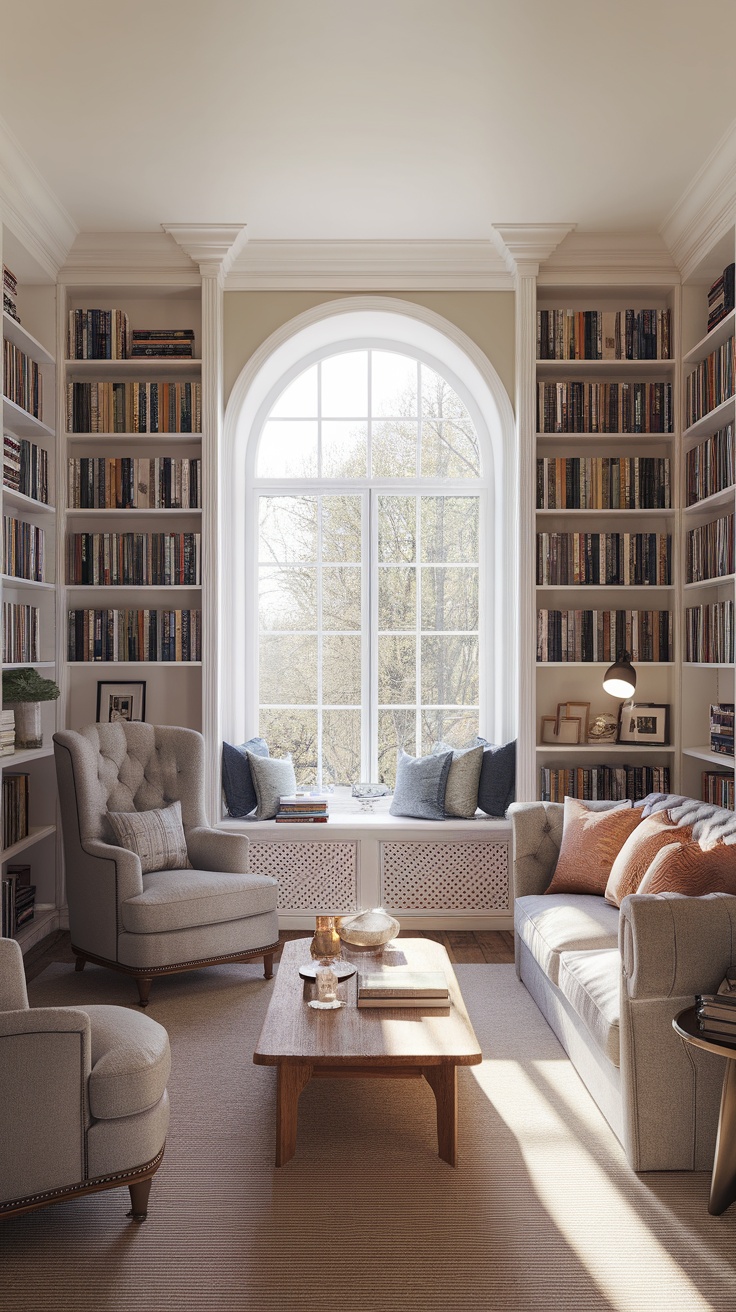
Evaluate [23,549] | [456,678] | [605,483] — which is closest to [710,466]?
[605,483]

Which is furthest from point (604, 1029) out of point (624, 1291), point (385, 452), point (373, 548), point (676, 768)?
point (385, 452)

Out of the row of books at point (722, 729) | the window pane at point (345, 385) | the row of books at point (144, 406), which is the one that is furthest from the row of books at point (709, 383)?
the row of books at point (144, 406)

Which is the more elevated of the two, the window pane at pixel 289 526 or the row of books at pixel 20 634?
the window pane at pixel 289 526

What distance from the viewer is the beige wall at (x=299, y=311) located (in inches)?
189

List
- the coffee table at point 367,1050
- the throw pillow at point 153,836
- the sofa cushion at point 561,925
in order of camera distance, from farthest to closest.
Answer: the throw pillow at point 153,836
the sofa cushion at point 561,925
the coffee table at point 367,1050

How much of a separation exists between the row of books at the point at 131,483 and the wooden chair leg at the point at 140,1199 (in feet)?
10.5

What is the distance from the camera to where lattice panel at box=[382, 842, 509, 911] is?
15.3ft

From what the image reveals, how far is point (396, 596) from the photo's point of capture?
17.0 ft

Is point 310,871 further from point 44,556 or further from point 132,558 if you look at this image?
point 44,556

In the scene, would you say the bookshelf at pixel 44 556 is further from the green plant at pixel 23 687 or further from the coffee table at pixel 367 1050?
the coffee table at pixel 367 1050

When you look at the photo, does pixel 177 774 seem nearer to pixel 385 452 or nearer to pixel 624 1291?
pixel 385 452

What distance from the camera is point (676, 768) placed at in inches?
182

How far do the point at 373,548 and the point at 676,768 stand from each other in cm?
194

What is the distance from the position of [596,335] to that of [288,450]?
172cm
